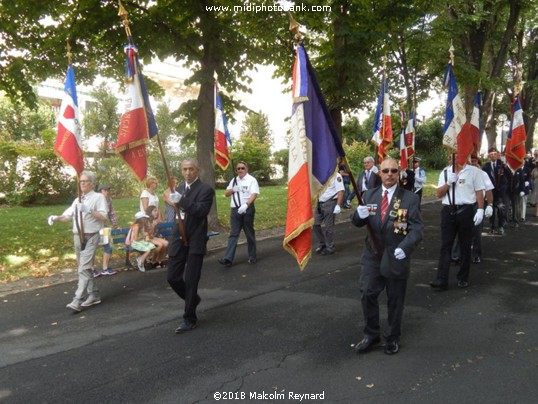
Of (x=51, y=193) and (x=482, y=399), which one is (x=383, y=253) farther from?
(x=51, y=193)

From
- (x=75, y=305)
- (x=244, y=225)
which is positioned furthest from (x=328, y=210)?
(x=75, y=305)

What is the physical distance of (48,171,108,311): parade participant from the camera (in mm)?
6715

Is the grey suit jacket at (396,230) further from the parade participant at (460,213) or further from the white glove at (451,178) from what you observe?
the white glove at (451,178)

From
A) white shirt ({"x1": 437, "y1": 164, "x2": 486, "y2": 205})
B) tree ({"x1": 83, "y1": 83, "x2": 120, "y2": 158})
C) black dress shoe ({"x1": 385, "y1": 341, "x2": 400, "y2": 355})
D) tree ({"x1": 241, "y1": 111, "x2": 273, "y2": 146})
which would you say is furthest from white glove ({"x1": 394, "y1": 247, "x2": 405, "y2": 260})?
tree ({"x1": 241, "y1": 111, "x2": 273, "y2": 146})

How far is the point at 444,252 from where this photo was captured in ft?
22.8

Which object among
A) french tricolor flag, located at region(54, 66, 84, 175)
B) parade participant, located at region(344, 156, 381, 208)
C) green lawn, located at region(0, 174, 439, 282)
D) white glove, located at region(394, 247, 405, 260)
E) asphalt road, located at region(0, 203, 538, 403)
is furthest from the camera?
parade participant, located at region(344, 156, 381, 208)

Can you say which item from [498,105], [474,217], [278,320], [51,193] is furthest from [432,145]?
[278,320]

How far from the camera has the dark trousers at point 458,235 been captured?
6.92m

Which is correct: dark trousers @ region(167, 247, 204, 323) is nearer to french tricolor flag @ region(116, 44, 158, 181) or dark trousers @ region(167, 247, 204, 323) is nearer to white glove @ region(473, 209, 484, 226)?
french tricolor flag @ region(116, 44, 158, 181)

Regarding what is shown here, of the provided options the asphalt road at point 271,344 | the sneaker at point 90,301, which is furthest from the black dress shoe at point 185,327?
the sneaker at point 90,301

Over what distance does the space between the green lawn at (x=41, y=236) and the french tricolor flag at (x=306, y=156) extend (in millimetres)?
6119

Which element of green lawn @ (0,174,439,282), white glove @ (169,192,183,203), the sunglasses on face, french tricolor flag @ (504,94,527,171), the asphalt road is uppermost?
french tricolor flag @ (504,94,527,171)

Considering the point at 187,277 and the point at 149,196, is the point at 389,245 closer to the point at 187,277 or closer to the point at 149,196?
the point at 187,277

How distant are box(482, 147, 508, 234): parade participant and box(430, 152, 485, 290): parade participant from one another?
450 cm
